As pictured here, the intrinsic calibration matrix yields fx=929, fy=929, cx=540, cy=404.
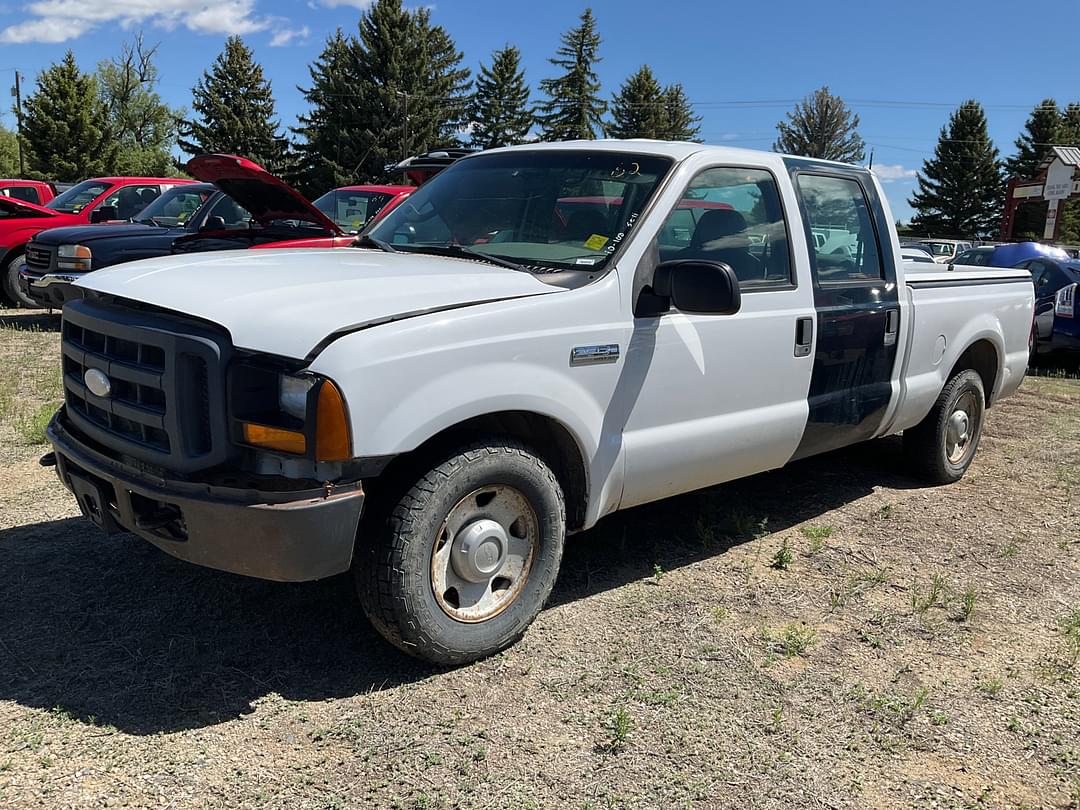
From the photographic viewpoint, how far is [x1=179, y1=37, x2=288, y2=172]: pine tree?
189 ft

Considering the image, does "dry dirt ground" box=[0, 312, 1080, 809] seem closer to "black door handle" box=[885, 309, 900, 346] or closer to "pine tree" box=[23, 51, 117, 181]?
"black door handle" box=[885, 309, 900, 346]

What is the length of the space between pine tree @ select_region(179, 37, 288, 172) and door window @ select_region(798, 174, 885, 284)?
56797 millimetres

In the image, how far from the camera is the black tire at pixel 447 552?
3.03 metres

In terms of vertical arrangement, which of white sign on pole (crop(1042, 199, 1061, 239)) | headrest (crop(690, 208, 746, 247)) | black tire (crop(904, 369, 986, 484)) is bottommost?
black tire (crop(904, 369, 986, 484))

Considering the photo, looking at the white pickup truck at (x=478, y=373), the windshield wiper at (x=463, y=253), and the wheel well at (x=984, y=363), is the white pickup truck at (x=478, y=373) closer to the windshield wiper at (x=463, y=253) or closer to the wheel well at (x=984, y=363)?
the windshield wiper at (x=463, y=253)

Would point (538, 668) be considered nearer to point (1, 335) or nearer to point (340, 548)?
point (340, 548)

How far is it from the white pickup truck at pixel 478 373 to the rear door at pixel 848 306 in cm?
2

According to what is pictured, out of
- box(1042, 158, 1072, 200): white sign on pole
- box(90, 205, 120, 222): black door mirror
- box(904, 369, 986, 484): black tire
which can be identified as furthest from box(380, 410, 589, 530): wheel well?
box(1042, 158, 1072, 200): white sign on pole

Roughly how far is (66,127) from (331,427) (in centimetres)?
5446

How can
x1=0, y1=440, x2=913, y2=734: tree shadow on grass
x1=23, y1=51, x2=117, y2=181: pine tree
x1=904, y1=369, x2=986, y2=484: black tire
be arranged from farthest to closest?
x1=23, y1=51, x2=117, y2=181: pine tree < x1=904, y1=369, x2=986, y2=484: black tire < x1=0, y1=440, x2=913, y2=734: tree shadow on grass

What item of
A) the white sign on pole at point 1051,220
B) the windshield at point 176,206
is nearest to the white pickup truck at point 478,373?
the windshield at point 176,206

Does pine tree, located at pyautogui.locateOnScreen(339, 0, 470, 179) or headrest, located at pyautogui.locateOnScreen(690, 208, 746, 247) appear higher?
pine tree, located at pyautogui.locateOnScreen(339, 0, 470, 179)

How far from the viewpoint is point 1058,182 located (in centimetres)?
4334

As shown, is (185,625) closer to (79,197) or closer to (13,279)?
(13,279)
